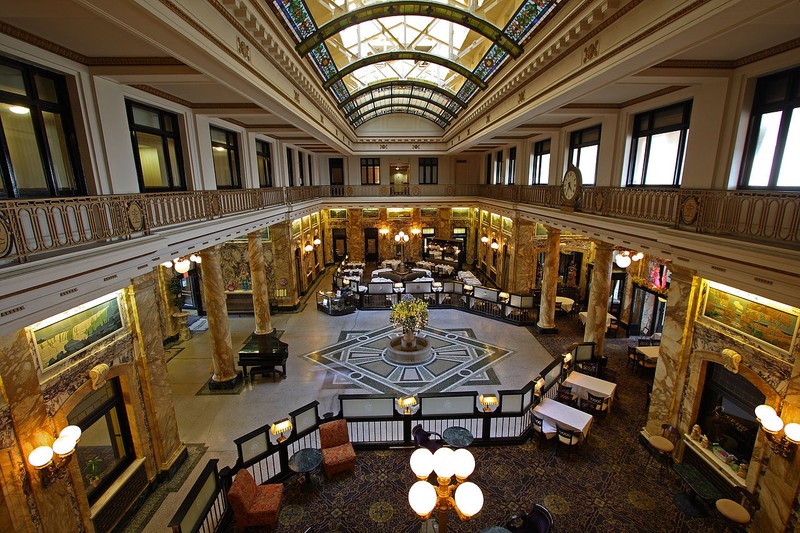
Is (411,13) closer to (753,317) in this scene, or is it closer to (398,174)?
(753,317)

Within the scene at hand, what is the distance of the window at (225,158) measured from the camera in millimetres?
11047

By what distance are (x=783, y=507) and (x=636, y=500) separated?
1.97m

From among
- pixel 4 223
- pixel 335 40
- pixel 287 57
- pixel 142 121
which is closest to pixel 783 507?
pixel 4 223

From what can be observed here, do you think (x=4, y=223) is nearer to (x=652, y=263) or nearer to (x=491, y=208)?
(x=652, y=263)

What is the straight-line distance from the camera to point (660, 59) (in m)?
5.07

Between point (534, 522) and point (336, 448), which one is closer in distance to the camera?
point (534, 522)

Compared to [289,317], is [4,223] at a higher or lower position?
higher

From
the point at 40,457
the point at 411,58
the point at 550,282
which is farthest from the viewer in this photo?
the point at 550,282

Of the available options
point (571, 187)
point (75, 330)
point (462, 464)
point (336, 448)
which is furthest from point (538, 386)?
point (75, 330)

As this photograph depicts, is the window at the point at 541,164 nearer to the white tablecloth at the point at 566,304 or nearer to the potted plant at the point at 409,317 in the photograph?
the white tablecloth at the point at 566,304

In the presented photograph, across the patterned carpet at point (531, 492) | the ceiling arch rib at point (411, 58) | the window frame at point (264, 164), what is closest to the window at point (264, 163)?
the window frame at point (264, 164)

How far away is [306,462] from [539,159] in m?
14.2

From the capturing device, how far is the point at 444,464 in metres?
3.71

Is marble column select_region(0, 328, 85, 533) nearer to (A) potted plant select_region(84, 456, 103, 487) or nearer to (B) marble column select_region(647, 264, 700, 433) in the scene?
(A) potted plant select_region(84, 456, 103, 487)
